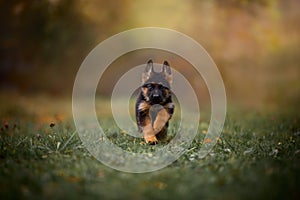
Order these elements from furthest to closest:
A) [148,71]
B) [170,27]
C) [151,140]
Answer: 1. [170,27]
2. [148,71]
3. [151,140]

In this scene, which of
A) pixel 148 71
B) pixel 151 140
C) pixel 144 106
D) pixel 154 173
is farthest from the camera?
pixel 148 71

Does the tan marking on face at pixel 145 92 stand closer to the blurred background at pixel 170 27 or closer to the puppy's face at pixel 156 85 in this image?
the puppy's face at pixel 156 85

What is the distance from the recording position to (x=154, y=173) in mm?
4805

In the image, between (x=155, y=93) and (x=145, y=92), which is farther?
(x=145, y=92)

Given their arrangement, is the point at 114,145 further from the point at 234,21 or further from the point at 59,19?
the point at 234,21

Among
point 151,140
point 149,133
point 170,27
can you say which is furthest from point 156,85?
point 170,27

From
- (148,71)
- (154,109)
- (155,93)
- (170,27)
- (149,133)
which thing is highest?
(170,27)

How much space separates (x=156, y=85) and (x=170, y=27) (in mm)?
10882

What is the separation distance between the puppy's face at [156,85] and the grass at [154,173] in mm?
899

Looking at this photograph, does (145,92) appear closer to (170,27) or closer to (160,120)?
(160,120)

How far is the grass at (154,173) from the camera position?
158 inches

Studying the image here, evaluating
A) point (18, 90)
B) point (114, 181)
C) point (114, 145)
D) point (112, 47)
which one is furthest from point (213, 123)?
point (18, 90)

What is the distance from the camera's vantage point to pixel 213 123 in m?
9.12

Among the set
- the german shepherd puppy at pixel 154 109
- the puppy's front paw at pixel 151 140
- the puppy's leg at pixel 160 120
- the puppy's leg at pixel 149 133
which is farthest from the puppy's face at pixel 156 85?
the puppy's front paw at pixel 151 140
